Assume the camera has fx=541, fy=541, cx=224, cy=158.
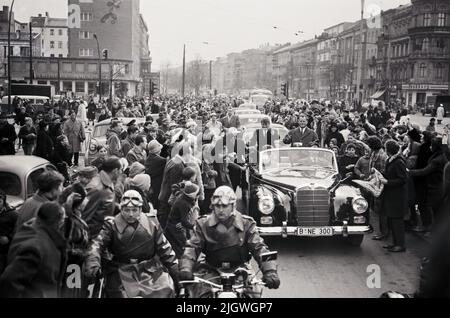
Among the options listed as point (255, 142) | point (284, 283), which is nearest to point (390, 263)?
point (284, 283)

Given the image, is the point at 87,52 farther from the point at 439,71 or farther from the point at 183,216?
the point at 183,216

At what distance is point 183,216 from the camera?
7168 mm

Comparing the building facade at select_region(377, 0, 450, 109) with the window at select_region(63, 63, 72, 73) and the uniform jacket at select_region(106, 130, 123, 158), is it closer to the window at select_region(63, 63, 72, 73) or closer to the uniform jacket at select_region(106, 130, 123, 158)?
the window at select_region(63, 63, 72, 73)

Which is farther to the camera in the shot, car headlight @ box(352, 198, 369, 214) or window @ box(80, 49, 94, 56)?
window @ box(80, 49, 94, 56)

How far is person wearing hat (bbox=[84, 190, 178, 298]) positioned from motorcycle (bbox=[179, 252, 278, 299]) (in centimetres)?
45

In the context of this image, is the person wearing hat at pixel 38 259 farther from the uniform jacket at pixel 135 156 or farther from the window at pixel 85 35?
the window at pixel 85 35

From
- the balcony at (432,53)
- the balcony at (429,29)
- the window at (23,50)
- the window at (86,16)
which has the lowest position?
the window at (23,50)

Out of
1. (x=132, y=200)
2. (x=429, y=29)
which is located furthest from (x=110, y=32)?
(x=132, y=200)

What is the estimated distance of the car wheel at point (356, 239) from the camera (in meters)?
9.48

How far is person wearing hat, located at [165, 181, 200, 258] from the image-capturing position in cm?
715

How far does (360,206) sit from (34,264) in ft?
20.5

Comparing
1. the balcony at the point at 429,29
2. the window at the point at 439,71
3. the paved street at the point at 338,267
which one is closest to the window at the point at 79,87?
the balcony at the point at 429,29

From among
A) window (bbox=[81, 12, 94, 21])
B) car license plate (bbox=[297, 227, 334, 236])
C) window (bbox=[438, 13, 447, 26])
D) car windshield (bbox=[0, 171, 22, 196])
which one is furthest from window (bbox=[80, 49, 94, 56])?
car license plate (bbox=[297, 227, 334, 236])

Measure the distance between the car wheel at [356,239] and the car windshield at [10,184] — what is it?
18.3ft
